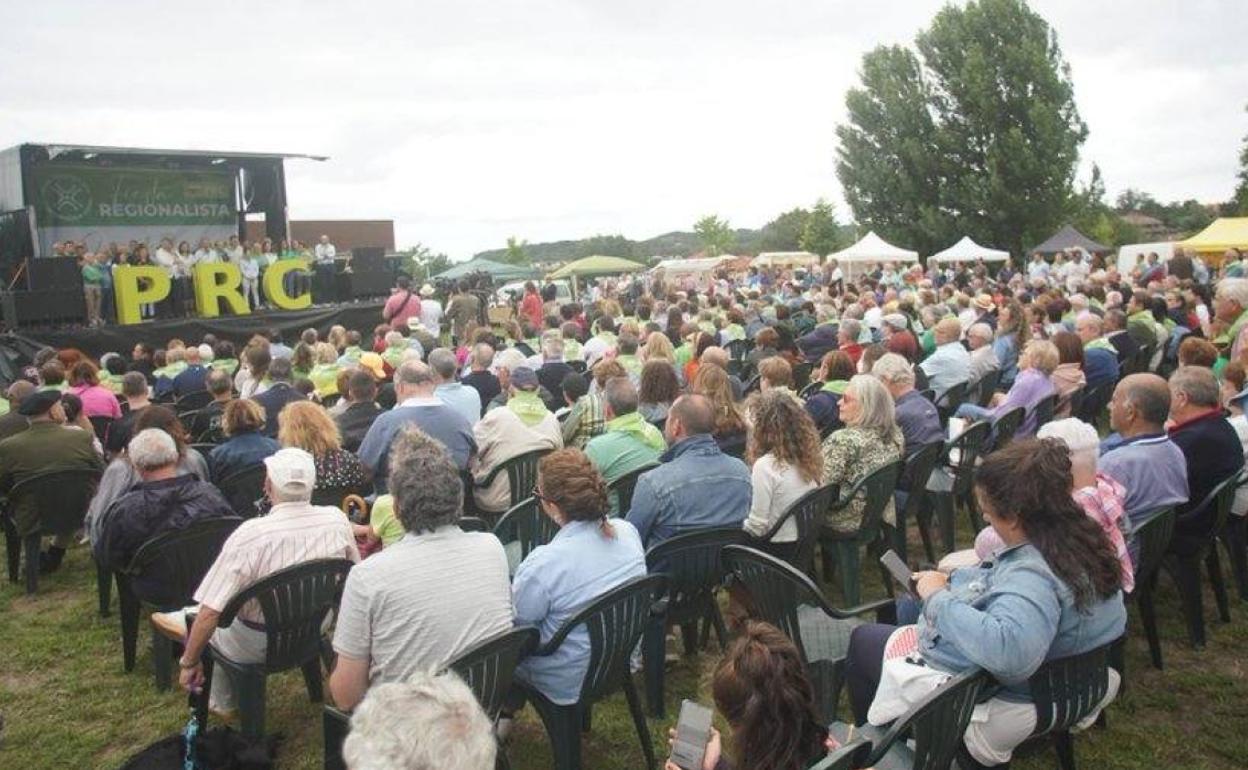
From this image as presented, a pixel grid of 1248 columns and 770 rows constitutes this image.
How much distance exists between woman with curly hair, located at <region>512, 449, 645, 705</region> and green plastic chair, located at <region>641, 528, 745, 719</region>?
379 mm

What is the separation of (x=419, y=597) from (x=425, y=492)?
315 mm

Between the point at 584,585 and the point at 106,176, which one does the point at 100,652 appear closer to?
the point at 584,585

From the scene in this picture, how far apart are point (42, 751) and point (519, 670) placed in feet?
7.32

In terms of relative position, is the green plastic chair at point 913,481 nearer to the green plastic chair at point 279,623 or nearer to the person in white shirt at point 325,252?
the green plastic chair at point 279,623

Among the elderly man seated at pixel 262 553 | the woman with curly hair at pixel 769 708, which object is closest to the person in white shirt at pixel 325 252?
the elderly man seated at pixel 262 553

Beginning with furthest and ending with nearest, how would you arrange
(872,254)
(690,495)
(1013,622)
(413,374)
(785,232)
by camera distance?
(785,232), (872,254), (413,374), (690,495), (1013,622)

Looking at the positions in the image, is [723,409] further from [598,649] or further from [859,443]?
[598,649]

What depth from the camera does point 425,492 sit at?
2.68 metres

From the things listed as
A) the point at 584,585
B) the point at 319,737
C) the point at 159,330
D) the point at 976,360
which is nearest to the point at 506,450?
the point at 319,737

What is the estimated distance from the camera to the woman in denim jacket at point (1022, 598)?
2.18 meters

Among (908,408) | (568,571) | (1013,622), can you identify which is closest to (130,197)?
(908,408)

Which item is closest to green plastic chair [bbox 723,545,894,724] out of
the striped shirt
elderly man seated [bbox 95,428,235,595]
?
the striped shirt

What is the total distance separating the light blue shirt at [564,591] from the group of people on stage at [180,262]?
535 inches

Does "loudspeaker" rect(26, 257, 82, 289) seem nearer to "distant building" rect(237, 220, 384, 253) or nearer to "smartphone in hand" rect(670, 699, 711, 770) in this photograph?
"smartphone in hand" rect(670, 699, 711, 770)
